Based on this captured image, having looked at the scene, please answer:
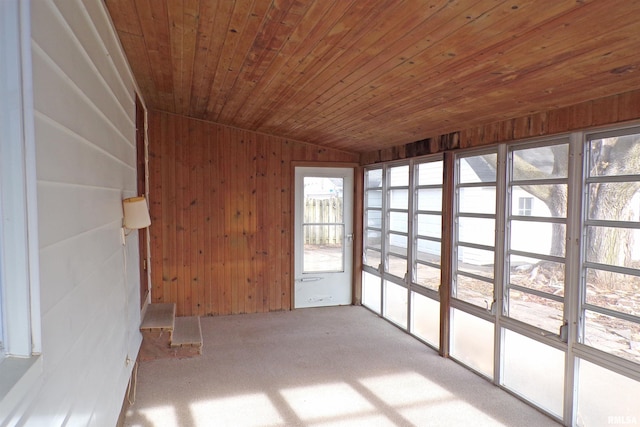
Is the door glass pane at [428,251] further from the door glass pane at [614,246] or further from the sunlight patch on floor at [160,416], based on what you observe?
the sunlight patch on floor at [160,416]

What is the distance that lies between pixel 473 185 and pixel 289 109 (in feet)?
6.26

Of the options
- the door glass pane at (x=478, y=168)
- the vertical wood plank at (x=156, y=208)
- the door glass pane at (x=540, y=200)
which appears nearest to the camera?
the door glass pane at (x=540, y=200)

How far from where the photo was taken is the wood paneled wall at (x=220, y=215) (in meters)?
5.25

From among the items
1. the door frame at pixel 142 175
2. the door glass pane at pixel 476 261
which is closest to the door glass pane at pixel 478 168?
the door glass pane at pixel 476 261

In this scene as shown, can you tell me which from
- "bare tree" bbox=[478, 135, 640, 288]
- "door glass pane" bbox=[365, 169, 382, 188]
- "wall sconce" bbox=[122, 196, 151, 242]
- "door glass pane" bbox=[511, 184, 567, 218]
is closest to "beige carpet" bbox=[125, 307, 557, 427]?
"bare tree" bbox=[478, 135, 640, 288]

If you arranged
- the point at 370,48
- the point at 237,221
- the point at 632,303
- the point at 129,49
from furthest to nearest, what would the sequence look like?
the point at 237,221, the point at 129,49, the point at 632,303, the point at 370,48

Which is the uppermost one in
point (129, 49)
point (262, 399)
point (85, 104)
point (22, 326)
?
point (129, 49)

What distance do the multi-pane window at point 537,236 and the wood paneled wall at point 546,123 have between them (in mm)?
142

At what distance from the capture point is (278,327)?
509cm

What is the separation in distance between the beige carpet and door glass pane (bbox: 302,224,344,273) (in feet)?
4.32

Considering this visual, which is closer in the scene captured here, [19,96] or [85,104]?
[19,96]

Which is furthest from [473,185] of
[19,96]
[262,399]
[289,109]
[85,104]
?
[19,96]

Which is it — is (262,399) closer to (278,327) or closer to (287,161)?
(278,327)

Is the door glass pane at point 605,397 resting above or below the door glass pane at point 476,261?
below
